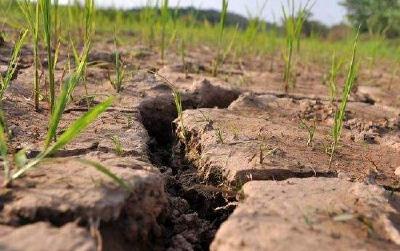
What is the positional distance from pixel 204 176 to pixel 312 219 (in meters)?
0.53

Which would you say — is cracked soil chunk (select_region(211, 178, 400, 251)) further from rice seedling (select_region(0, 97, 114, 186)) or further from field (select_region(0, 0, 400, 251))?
rice seedling (select_region(0, 97, 114, 186))

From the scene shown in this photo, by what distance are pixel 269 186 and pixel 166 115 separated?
3.15 ft

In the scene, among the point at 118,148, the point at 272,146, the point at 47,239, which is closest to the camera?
the point at 47,239

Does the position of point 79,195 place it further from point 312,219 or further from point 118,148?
point 312,219

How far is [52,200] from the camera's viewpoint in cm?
95

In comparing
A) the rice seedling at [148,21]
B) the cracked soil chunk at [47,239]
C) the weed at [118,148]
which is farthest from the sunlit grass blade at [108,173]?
the rice seedling at [148,21]

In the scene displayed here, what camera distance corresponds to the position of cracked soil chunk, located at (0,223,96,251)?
80 centimetres

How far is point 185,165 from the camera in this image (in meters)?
1.62

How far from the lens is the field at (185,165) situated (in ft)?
3.06

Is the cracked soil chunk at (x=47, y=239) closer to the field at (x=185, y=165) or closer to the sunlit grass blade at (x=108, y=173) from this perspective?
the field at (x=185, y=165)

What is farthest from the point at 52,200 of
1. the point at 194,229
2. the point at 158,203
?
the point at 194,229

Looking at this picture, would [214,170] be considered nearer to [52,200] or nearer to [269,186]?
[269,186]

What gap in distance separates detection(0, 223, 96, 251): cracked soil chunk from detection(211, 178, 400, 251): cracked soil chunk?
0.26 metres

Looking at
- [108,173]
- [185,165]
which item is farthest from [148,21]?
[108,173]
